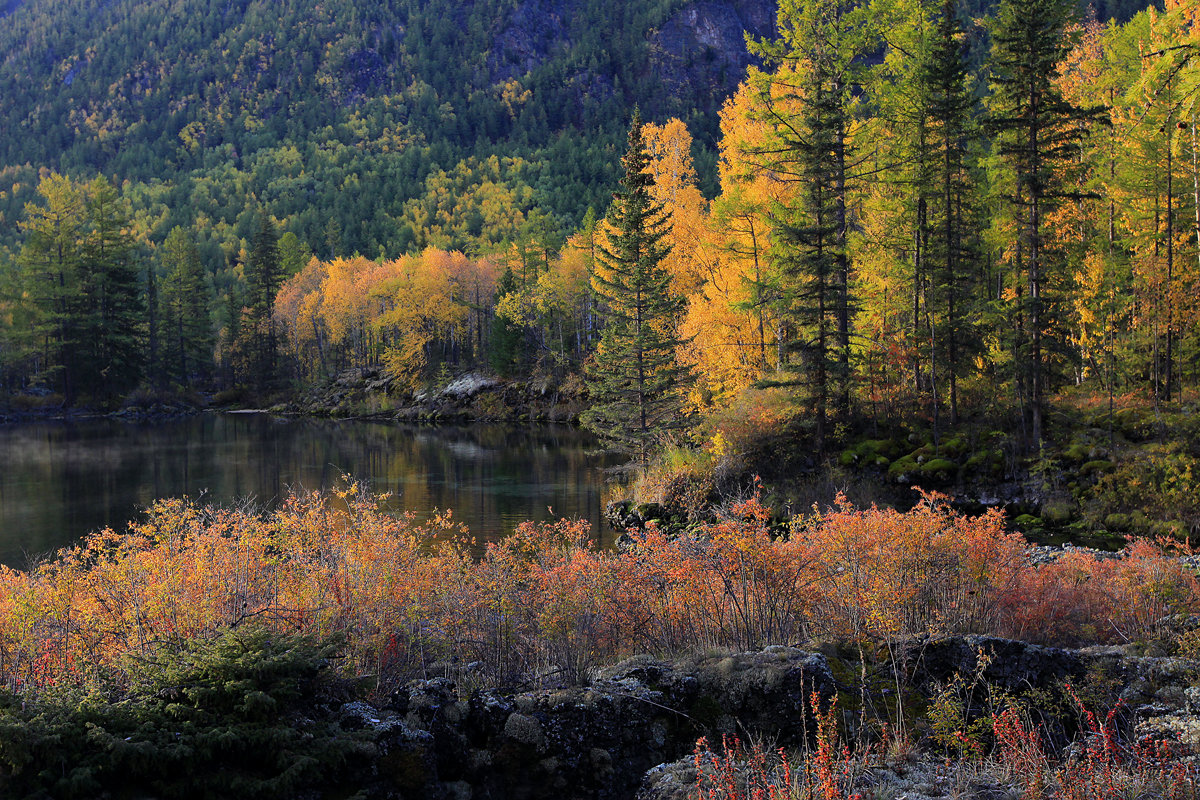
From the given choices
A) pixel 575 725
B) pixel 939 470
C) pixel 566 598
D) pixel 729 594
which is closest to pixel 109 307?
pixel 939 470

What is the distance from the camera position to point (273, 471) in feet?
109

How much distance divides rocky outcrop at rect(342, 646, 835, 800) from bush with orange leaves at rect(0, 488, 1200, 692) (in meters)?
0.89

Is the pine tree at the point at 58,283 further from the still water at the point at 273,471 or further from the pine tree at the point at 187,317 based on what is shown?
the still water at the point at 273,471

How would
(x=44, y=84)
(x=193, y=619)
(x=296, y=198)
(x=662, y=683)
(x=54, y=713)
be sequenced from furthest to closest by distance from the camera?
(x=44, y=84)
(x=296, y=198)
(x=193, y=619)
(x=662, y=683)
(x=54, y=713)

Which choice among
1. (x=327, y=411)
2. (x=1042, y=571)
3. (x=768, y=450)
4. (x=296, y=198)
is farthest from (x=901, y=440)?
(x=296, y=198)

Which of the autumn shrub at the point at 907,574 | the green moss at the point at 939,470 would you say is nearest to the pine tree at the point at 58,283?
the green moss at the point at 939,470

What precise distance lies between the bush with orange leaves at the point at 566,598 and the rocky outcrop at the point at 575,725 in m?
0.89

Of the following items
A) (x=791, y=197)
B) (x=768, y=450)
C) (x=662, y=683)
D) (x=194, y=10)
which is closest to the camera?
(x=662, y=683)

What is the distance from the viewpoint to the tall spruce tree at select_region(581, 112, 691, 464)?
1121 inches

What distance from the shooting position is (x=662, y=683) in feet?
20.0

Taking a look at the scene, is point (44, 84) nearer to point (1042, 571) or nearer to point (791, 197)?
point (791, 197)

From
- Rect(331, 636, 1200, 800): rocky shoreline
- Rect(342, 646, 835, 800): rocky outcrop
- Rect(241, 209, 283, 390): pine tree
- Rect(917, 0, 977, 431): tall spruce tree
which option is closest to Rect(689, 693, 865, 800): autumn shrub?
Rect(331, 636, 1200, 800): rocky shoreline

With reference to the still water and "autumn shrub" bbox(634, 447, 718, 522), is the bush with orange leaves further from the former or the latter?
"autumn shrub" bbox(634, 447, 718, 522)

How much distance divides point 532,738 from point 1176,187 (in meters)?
28.6
